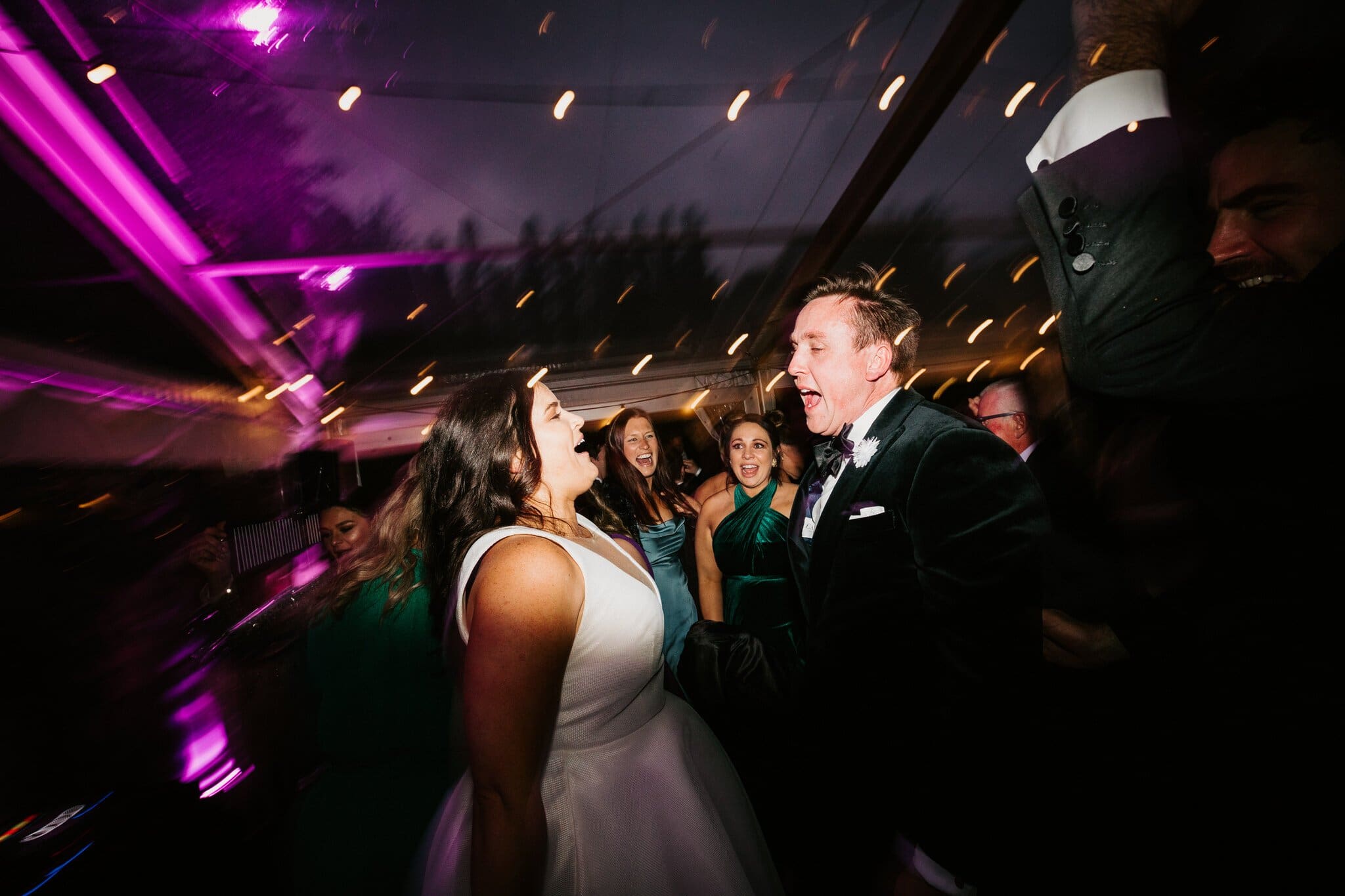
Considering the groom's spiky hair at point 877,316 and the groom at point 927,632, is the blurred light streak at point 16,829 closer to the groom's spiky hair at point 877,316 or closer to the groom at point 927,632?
the groom at point 927,632

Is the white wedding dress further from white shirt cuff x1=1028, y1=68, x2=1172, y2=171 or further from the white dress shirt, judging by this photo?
white shirt cuff x1=1028, y1=68, x2=1172, y2=171

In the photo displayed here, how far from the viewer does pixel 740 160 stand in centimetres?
522

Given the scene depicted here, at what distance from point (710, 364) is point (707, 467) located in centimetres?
260

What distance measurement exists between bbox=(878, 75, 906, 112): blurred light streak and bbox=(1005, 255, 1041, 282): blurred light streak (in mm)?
5382

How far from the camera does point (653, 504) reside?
4055 mm

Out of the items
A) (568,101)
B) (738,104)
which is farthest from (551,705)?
(738,104)

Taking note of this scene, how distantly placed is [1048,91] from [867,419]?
5.32m

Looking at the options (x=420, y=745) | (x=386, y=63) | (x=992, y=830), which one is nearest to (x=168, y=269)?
(x=386, y=63)

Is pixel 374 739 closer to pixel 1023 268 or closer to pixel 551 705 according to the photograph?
pixel 551 705

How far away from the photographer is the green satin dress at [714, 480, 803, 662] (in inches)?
132

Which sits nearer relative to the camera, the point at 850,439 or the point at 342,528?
the point at 850,439

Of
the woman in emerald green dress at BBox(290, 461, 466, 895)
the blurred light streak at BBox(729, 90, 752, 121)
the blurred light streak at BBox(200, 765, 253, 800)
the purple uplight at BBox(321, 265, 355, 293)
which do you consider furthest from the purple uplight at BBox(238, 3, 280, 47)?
the blurred light streak at BBox(200, 765, 253, 800)

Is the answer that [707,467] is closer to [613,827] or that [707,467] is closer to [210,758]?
[210,758]

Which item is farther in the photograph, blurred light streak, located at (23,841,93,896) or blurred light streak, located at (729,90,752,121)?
blurred light streak, located at (729,90,752,121)
